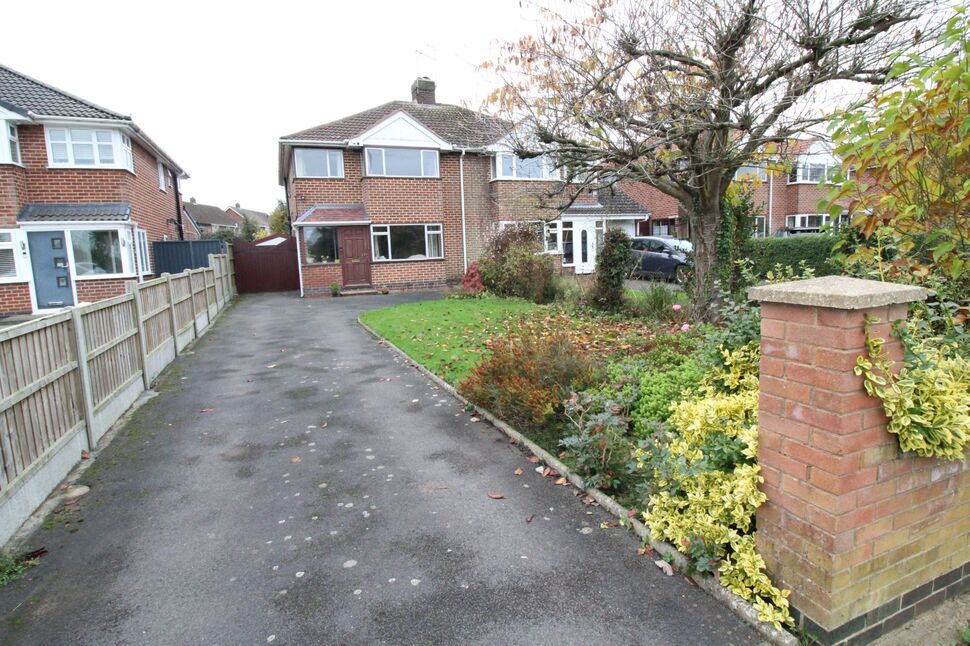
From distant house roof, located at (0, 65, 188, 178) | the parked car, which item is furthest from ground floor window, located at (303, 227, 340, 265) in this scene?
the parked car

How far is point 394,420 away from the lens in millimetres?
6352

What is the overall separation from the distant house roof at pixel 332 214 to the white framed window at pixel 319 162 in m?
1.24

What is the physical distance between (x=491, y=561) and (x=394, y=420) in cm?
308

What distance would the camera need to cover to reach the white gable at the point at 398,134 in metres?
20.8

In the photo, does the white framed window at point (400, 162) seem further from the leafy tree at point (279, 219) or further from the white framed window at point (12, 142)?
the leafy tree at point (279, 219)

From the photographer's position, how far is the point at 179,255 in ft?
63.8

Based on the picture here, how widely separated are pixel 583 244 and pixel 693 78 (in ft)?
60.3

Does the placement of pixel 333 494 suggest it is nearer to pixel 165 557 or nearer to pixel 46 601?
pixel 165 557

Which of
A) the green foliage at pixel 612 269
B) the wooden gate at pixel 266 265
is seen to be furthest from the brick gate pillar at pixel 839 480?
the wooden gate at pixel 266 265

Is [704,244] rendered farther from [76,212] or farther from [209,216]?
[209,216]

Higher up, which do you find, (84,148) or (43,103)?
(43,103)

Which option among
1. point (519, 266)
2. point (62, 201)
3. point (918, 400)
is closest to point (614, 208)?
point (519, 266)

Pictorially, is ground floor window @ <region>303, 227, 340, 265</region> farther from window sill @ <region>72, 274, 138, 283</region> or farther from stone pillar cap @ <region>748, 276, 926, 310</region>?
stone pillar cap @ <region>748, 276, 926, 310</region>

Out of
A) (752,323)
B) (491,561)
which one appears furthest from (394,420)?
(752,323)
